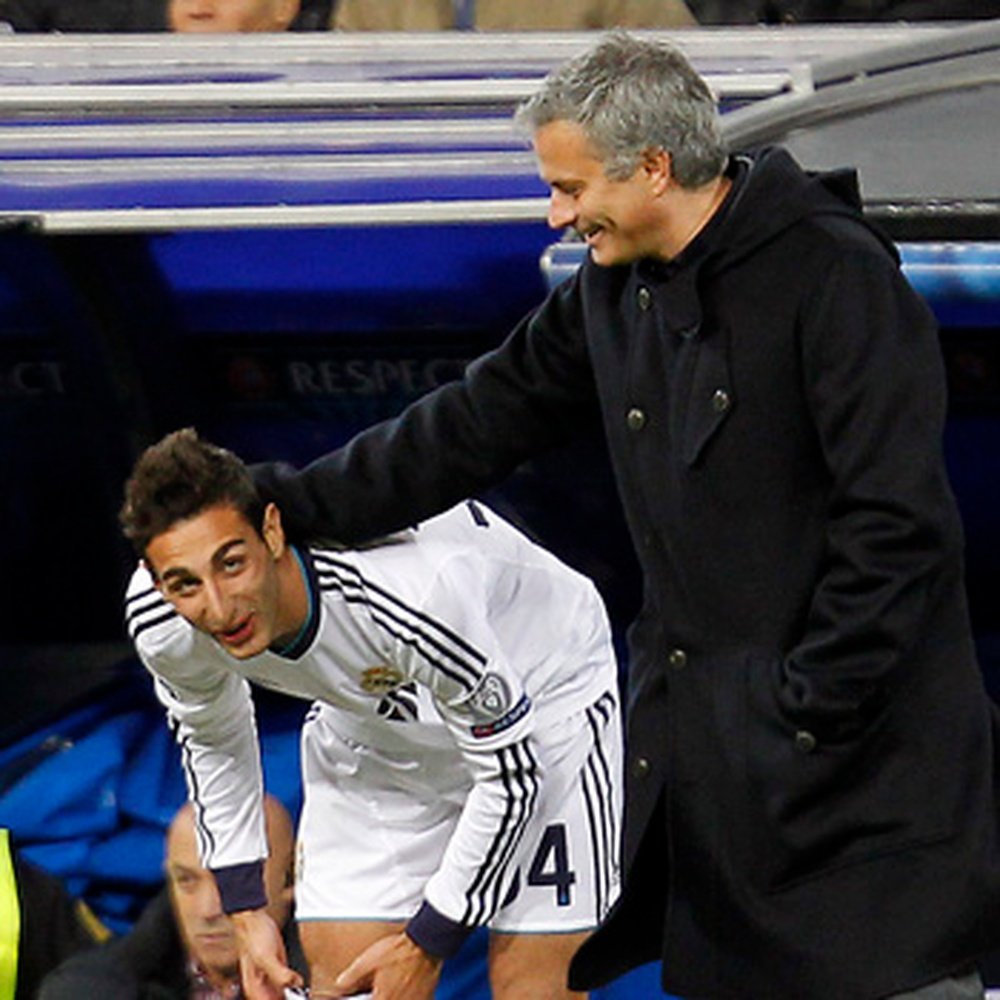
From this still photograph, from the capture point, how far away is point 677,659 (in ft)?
9.69

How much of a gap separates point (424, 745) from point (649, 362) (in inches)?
44.3

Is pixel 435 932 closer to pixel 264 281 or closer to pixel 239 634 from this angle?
pixel 239 634

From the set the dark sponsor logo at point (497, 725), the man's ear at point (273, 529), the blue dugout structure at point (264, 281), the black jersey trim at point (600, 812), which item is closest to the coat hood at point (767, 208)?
the man's ear at point (273, 529)

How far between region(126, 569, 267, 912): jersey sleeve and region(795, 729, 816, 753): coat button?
1.02 m

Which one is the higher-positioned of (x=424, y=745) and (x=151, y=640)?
(x=151, y=640)

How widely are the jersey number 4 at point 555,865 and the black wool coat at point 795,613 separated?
3.00ft

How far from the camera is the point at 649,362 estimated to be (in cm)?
293

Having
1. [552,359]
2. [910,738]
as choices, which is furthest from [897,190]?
[910,738]

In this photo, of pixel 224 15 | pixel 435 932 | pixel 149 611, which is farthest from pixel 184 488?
pixel 224 15

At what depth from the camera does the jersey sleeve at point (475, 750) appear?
358cm

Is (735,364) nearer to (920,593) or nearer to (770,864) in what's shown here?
(920,593)

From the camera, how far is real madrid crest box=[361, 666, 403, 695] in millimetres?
3678

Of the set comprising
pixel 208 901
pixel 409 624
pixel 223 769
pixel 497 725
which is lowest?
pixel 208 901

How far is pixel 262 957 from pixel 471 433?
3.34ft
